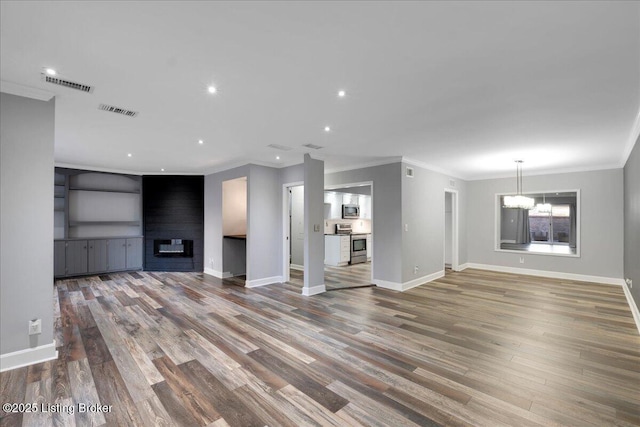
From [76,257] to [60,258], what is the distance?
0.28 meters

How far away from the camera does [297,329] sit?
11.6ft

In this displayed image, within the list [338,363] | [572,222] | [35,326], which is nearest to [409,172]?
[338,363]

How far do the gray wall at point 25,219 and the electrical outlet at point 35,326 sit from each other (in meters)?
0.03

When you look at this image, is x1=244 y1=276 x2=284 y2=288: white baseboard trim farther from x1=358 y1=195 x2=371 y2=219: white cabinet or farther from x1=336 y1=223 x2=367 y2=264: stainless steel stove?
x1=358 y1=195 x2=371 y2=219: white cabinet

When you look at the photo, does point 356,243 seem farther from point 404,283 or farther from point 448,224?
point 404,283

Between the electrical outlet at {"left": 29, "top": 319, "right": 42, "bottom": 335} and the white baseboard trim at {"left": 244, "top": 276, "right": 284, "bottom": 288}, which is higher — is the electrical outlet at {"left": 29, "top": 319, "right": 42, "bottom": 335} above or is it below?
above

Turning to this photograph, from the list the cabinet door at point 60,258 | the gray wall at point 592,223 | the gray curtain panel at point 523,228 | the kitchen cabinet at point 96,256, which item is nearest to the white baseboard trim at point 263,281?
the kitchen cabinet at point 96,256

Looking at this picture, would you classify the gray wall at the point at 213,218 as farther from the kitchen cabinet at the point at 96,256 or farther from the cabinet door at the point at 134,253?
the kitchen cabinet at the point at 96,256

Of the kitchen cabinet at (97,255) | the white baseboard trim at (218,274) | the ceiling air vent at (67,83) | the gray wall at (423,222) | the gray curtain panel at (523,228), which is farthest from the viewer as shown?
the gray curtain panel at (523,228)

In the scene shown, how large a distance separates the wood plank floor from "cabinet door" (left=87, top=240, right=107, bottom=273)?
227 cm

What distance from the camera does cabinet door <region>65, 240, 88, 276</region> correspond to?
653 centimetres

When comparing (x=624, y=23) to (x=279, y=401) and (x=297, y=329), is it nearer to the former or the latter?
(x=279, y=401)

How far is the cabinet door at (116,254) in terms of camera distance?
23.1ft

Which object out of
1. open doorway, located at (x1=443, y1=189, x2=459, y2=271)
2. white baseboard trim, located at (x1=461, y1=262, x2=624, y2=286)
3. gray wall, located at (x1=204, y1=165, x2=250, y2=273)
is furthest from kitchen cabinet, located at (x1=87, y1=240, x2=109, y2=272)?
white baseboard trim, located at (x1=461, y1=262, x2=624, y2=286)
